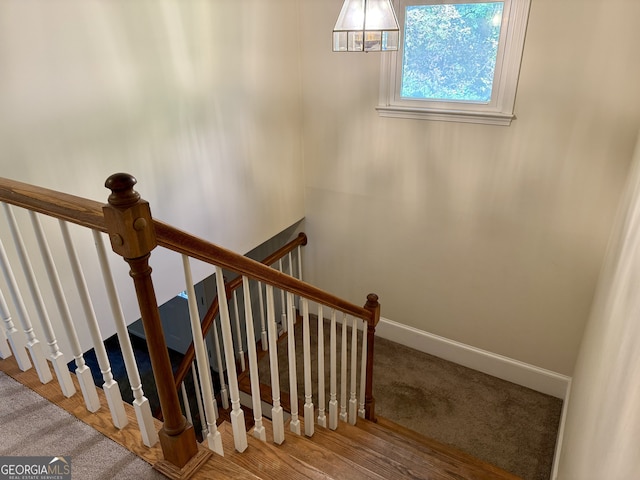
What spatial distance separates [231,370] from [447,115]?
2243 mm

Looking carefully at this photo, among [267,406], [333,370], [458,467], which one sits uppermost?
[333,370]

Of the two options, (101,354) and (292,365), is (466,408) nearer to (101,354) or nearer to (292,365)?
(292,365)

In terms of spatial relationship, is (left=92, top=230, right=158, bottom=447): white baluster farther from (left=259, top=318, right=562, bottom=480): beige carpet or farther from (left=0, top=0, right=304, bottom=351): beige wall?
(left=259, top=318, right=562, bottom=480): beige carpet

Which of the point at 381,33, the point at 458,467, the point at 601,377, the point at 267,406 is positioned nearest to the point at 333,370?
the point at 458,467

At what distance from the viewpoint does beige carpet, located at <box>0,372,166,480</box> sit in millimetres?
1367

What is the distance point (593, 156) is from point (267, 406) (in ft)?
9.83

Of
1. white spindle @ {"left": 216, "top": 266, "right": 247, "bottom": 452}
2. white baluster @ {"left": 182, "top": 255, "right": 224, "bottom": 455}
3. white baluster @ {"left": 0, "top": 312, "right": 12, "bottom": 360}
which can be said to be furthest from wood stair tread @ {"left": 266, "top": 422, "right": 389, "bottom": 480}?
white baluster @ {"left": 0, "top": 312, "right": 12, "bottom": 360}

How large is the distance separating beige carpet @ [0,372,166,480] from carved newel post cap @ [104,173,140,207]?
88 cm

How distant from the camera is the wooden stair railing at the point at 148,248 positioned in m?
1.04

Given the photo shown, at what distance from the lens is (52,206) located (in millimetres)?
1181

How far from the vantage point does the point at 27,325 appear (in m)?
1.59

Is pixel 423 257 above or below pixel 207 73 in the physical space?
below

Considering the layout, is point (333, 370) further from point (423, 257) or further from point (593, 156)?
point (593, 156)

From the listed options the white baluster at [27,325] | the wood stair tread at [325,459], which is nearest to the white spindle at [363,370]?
the wood stair tread at [325,459]
